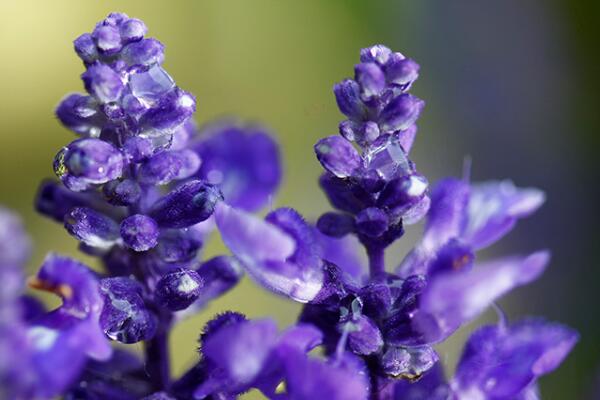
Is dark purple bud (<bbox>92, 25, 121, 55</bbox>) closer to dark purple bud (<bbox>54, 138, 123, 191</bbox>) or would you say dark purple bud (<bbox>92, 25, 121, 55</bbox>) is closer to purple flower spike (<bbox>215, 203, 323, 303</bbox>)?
dark purple bud (<bbox>54, 138, 123, 191</bbox>)

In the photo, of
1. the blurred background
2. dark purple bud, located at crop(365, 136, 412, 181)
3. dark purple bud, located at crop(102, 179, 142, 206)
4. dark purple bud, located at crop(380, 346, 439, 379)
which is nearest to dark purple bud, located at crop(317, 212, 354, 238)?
dark purple bud, located at crop(365, 136, 412, 181)

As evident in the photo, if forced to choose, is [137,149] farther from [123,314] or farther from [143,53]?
[123,314]

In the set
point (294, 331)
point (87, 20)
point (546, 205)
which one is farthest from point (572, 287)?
point (294, 331)

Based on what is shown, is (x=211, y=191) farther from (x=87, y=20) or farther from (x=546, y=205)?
(x=546, y=205)

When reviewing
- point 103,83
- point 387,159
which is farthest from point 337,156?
point 103,83

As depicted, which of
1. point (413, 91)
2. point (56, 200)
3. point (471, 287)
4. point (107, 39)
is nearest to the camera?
point (471, 287)

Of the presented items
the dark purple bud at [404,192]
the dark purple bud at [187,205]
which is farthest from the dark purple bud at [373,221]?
the dark purple bud at [187,205]

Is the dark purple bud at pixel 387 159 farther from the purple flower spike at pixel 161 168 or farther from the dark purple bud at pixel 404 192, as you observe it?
the purple flower spike at pixel 161 168
